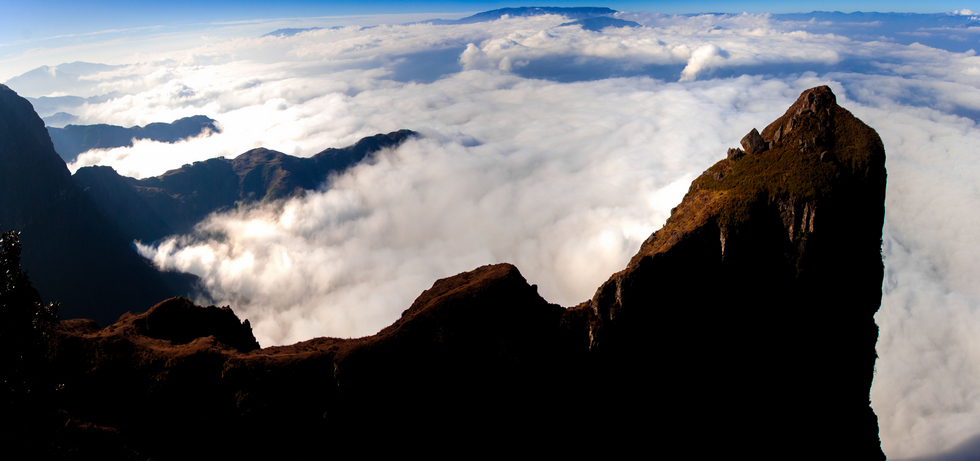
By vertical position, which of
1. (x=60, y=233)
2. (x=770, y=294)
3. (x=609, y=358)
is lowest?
(x=60, y=233)

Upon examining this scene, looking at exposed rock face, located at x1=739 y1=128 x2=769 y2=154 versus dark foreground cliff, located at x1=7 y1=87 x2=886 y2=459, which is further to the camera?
exposed rock face, located at x1=739 y1=128 x2=769 y2=154

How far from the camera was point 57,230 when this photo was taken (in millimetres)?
126938

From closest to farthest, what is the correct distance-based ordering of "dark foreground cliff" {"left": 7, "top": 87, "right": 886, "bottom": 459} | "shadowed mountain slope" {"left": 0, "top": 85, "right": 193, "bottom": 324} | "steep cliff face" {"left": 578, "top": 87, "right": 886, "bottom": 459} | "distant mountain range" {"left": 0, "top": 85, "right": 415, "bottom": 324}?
"dark foreground cliff" {"left": 7, "top": 87, "right": 886, "bottom": 459}, "steep cliff face" {"left": 578, "top": 87, "right": 886, "bottom": 459}, "shadowed mountain slope" {"left": 0, "top": 85, "right": 193, "bottom": 324}, "distant mountain range" {"left": 0, "top": 85, "right": 415, "bottom": 324}

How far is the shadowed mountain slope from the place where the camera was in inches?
4619

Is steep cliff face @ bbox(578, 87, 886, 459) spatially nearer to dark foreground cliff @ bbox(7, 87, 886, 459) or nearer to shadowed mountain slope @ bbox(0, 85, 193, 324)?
dark foreground cliff @ bbox(7, 87, 886, 459)

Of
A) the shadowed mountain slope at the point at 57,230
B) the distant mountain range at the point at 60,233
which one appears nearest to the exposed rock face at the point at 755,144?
the distant mountain range at the point at 60,233

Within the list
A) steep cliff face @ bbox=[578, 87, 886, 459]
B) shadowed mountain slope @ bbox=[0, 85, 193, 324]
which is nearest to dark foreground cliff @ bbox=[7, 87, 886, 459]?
steep cliff face @ bbox=[578, 87, 886, 459]

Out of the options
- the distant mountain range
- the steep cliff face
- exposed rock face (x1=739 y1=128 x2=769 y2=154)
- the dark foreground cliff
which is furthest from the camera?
the distant mountain range

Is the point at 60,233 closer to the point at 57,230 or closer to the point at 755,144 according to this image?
the point at 57,230

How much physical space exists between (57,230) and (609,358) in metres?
164

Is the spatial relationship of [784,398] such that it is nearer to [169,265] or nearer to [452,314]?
[452,314]

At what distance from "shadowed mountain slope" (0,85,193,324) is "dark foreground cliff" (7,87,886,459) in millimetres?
119222

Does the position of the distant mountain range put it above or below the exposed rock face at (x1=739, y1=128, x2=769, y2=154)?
below

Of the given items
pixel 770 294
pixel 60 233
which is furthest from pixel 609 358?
pixel 60 233
